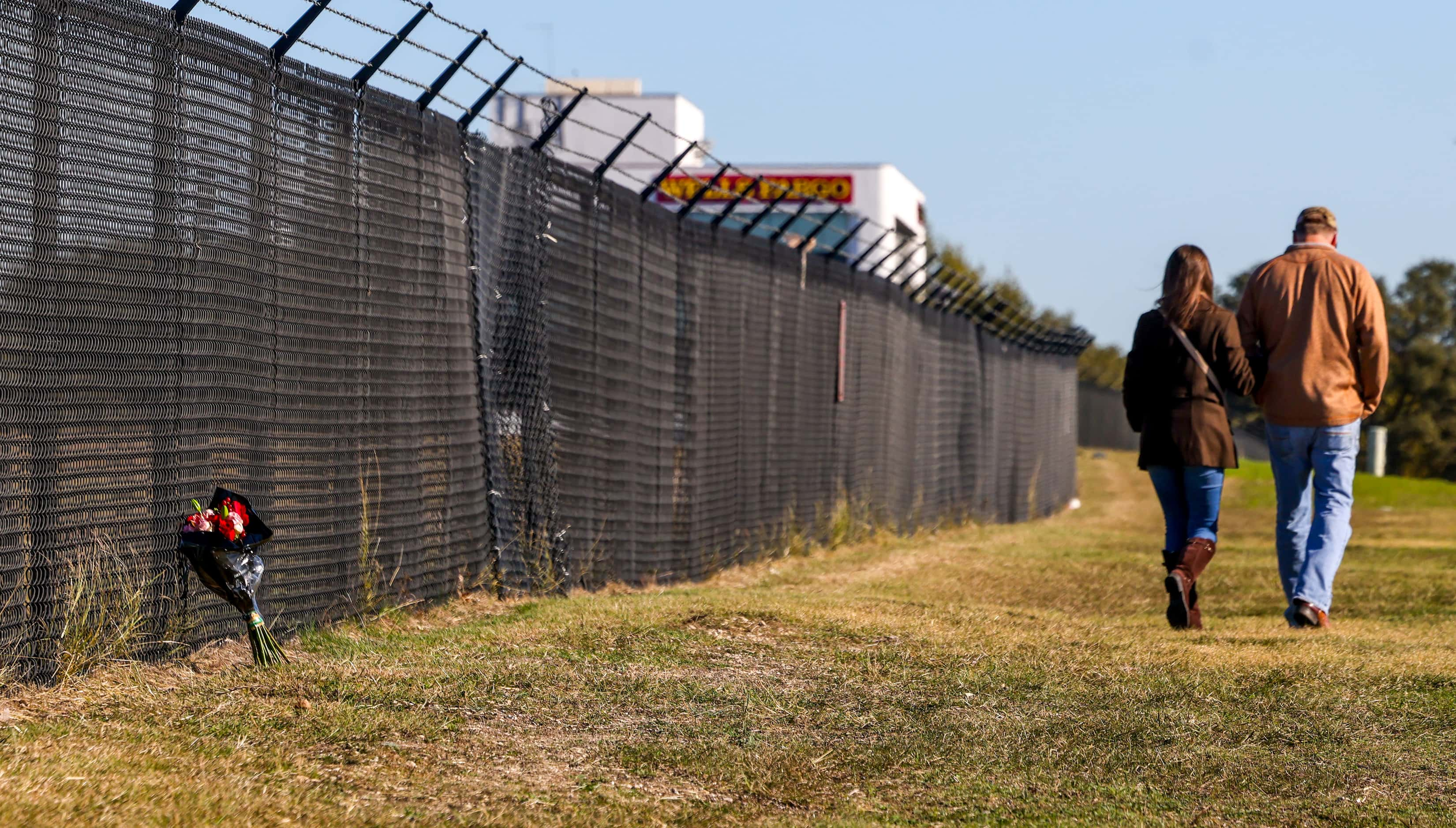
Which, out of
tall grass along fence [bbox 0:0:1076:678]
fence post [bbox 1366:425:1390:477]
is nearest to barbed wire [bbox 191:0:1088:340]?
tall grass along fence [bbox 0:0:1076:678]

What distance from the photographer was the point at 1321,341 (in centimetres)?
752

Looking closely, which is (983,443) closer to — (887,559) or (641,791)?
(887,559)

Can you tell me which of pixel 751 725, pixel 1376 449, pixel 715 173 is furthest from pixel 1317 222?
pixel 1376 449

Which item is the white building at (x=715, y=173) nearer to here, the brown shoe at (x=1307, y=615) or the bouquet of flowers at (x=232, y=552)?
the brown shoe at (x=1307, y=615)

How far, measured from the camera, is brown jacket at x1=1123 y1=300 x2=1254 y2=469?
740cm

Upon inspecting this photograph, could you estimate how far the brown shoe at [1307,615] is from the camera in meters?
7.20

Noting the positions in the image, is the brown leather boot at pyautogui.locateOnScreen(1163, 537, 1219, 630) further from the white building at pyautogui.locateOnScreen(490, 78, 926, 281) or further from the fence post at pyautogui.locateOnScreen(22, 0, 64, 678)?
the white building at pyautogui.locateOnScreen(490, 78, 926, 281)

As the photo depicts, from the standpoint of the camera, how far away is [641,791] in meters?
3.88

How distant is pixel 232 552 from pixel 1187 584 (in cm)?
412

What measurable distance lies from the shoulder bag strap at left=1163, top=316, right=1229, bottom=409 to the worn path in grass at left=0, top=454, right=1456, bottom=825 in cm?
108

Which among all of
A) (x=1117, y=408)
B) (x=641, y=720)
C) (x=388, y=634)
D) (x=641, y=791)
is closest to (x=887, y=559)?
(x=388, y=634)

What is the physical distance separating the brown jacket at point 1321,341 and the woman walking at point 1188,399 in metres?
0.20

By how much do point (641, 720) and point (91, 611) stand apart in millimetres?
1587

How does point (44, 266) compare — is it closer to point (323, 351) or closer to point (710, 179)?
point (323, 351)
